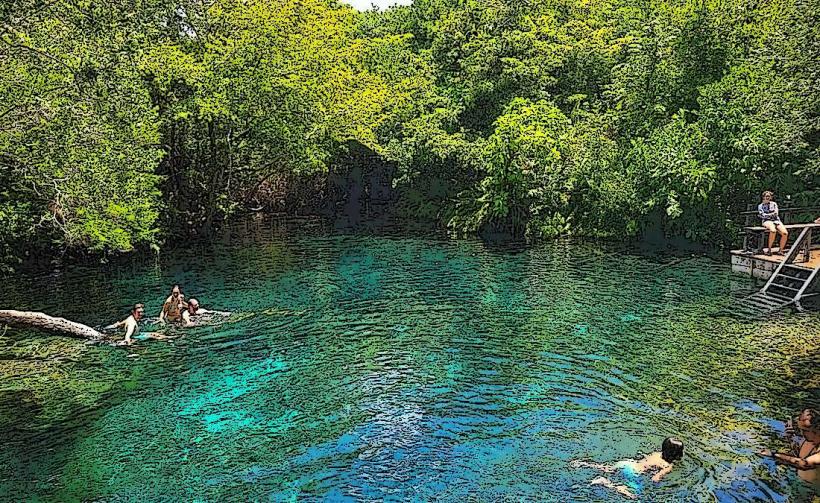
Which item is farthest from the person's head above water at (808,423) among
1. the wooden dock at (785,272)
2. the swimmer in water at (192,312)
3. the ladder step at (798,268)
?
the swimmer in water at (192,312)

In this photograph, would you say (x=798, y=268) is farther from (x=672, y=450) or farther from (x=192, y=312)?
(x=192, y=312)

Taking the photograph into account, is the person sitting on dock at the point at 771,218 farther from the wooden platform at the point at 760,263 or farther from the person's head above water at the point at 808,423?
the person's head above water at the point at 808,423

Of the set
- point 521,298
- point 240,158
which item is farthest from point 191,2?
point 521,298

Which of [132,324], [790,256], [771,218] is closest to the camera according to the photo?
[132,324]

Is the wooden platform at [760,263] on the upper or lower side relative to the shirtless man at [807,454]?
upper

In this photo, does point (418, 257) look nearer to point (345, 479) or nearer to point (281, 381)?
point (281, 381)

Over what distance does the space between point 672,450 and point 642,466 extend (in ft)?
1.92

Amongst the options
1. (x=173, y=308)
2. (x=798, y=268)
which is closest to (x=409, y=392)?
(x=173, y=308)

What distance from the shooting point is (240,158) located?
138ft

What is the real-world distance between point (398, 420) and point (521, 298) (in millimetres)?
11705

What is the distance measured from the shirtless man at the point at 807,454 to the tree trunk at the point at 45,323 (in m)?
17.1

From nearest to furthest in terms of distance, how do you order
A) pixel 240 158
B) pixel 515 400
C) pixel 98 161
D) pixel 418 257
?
pixel 515 400 → pixel 98 161 → pixel 418 257 → pixel 240 158

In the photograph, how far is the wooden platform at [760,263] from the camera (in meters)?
23.7

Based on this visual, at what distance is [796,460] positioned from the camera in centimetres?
1117
